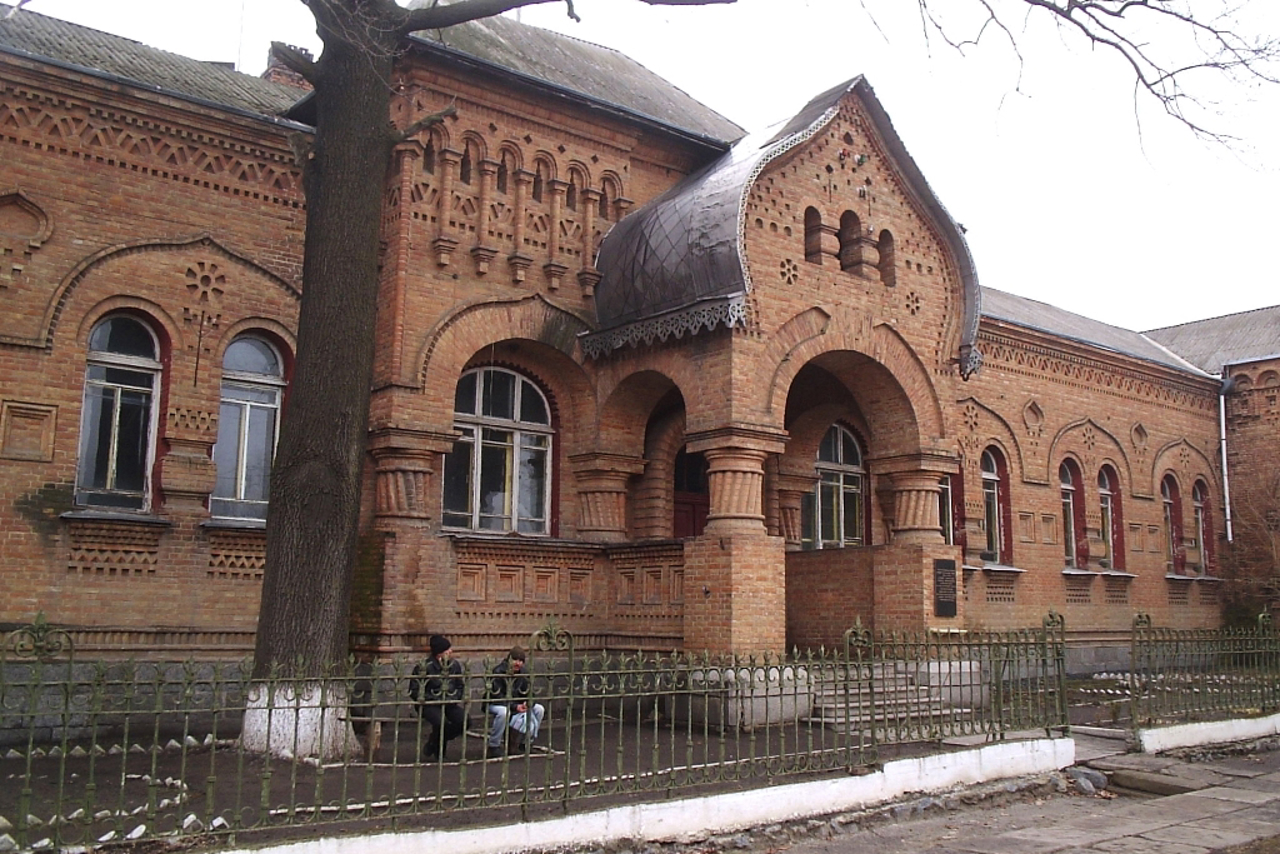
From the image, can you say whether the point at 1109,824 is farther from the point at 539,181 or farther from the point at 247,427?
the point at 539,181

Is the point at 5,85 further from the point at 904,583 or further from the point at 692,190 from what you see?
the point at 904,583

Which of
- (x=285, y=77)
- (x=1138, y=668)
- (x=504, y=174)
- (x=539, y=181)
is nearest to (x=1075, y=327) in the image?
(x=1138, y=668)

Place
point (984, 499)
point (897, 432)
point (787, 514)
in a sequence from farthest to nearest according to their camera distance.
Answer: point (984, 499) < point (787, 514) < point (897, 432)

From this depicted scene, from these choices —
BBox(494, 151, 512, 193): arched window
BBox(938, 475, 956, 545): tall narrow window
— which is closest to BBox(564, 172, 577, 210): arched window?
BBox(494, 151, 512, 193): arched window

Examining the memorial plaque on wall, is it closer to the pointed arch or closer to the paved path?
the paved path

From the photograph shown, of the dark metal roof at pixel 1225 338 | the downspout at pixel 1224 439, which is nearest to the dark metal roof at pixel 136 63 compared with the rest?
the downspout at pixel 1224 439

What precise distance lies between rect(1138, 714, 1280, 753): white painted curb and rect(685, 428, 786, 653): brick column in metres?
3.65

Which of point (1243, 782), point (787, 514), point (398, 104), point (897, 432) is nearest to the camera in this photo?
point (1243, 782)

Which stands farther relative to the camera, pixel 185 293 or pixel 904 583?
pixel 904 583

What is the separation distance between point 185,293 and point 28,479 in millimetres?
2357

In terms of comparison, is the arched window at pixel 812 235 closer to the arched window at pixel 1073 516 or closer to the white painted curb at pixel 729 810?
the white painted curb at pixel 729 810

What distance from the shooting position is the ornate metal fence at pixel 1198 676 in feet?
39.7

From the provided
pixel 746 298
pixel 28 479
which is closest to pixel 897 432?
pixel 746 298

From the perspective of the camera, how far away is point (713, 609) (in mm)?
11883
